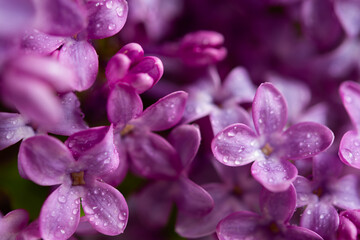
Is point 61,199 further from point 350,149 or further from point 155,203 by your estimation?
point 350,149

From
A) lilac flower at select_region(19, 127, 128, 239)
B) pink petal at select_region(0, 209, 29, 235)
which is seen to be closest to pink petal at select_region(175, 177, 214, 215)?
lilac flower at select_region(19, 127, 128, 239)

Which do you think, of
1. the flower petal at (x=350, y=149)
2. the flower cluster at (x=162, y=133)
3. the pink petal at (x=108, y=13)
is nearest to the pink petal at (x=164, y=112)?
the flower cluster at (x=162, y=133)

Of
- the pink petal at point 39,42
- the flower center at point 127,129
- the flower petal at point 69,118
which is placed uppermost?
the pink petal at point 39,42

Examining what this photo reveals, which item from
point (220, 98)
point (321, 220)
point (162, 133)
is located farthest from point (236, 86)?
point (321, 220)

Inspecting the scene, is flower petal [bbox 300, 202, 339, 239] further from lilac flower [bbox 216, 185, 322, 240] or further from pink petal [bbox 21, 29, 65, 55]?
pink petal [bbox 21, 29, 65, 55]

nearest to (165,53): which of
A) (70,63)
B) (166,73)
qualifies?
(166,73)

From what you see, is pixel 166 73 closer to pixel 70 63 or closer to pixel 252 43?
pixel 252 43

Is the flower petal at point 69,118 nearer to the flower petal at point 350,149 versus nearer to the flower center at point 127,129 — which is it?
the flower center at point 127,129
